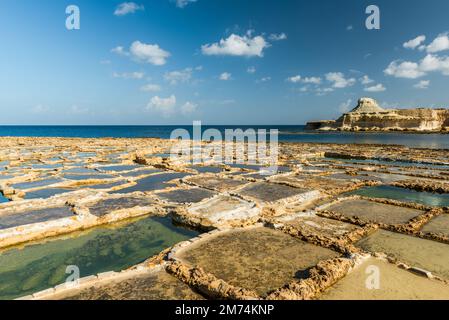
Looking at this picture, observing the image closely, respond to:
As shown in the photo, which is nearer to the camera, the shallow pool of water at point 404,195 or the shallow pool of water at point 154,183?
the shallow pool of water at point 404,195

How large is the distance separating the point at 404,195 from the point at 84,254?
12.9 m

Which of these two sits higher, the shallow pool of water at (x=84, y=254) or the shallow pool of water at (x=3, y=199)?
the shallow pool of water at (x=3, y=199)

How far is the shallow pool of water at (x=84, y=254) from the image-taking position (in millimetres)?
6043

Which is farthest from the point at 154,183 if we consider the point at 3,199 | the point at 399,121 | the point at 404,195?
the point at 399,121

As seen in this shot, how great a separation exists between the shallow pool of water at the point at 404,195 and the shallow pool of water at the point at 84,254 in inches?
354

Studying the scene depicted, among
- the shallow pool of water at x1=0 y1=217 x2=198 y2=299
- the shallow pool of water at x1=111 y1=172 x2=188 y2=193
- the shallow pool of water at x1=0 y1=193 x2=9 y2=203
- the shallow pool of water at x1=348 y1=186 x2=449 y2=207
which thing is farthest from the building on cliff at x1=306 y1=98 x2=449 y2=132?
the shallow pool of water at x1=0 y1=193 x2=9 y2=203

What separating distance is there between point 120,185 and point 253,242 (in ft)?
30.8

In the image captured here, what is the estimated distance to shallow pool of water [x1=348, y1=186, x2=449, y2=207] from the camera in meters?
11.7

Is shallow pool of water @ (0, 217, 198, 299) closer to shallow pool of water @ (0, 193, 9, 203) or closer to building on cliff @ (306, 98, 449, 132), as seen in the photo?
shallow pool of water @ (0, 193, 9, 203)

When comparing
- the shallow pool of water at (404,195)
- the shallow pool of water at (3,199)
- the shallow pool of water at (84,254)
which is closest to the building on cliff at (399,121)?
the shallow pool of water at (404,195)

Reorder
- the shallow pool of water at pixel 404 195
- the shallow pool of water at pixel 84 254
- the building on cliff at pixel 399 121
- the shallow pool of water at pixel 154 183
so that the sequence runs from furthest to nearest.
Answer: the building on cliff at pixel 399 121 < the shallow pool of water at pixel 154 183 < the shallow pool of water at pixel 404 195 < the shallow pool of water at pixel 84 254

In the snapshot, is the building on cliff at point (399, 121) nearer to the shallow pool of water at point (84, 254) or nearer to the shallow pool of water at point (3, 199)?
the shallow pool of water at point (84, 254)
